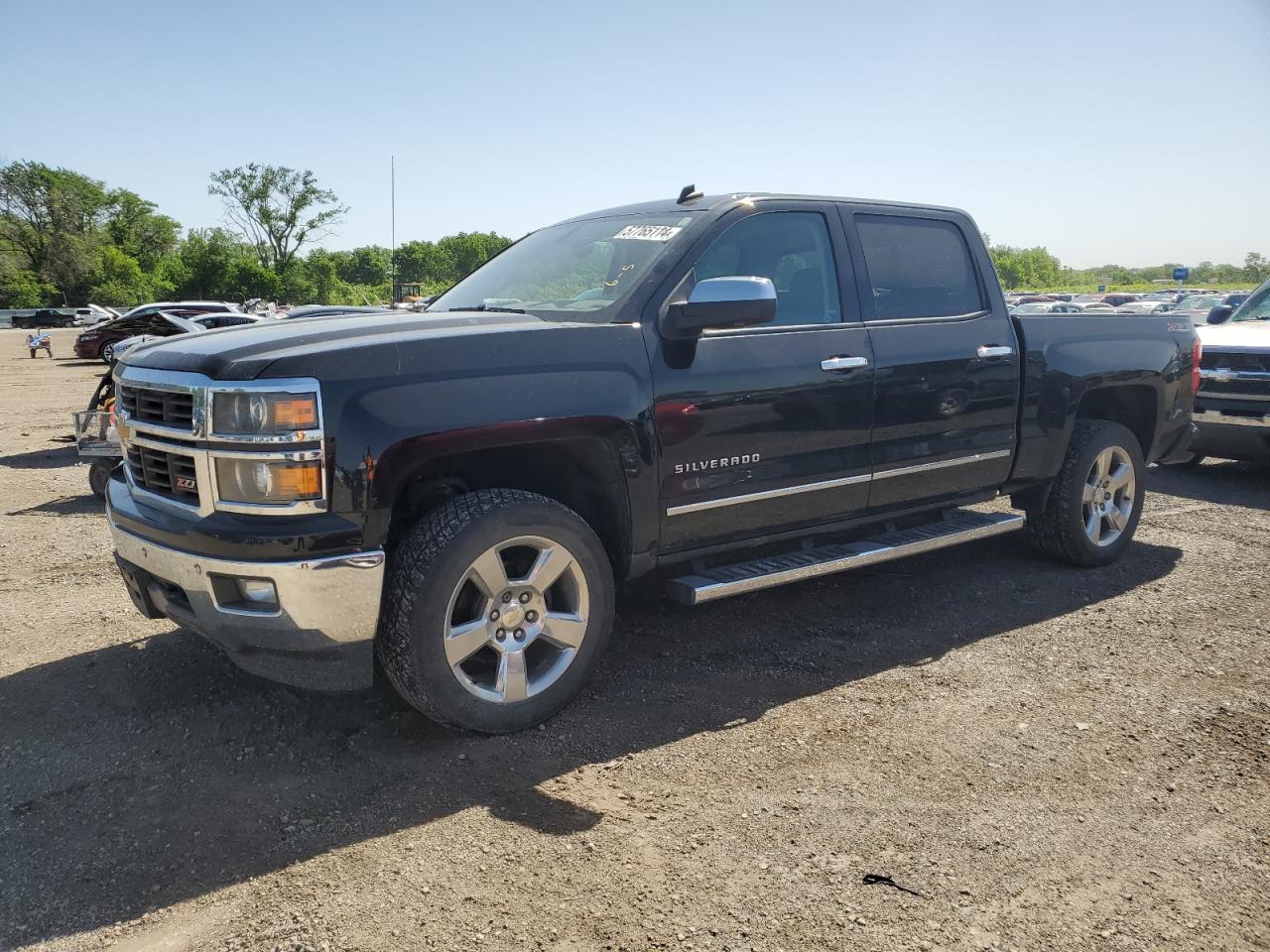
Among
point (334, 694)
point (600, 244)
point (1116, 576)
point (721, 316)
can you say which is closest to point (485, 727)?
point (334, 694)

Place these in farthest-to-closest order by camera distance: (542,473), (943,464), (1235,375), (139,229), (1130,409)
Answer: (139,229)
(1235,375)
(1130,409)
(943,464)
(542,473)

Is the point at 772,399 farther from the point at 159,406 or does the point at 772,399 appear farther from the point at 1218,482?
the point at 1218,482

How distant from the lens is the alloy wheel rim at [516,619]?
333 centimetres

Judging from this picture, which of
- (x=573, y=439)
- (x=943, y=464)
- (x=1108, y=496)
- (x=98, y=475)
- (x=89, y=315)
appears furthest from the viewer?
(x=89, y=315)

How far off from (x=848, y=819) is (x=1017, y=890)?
53 centimetres

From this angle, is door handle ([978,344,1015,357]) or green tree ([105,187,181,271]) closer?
door handle ([978,344,1015,357])

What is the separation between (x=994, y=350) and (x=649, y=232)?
6.42 feet

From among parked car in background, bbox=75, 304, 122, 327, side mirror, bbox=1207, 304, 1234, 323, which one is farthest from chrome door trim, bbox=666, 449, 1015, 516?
parked car in background, bbox=75, 304, 122, 327

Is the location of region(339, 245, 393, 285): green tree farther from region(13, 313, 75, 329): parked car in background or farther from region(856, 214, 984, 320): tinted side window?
region(856, 214, 984, 320): tinted side window

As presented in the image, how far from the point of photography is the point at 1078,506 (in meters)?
5.51

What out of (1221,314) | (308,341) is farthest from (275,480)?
(1221,314)

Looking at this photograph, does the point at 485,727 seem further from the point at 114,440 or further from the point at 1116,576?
the point at 114,440

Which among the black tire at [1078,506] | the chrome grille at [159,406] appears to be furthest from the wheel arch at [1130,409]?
the chrome grille at [159,406]

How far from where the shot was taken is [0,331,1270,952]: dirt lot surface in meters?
2.48
